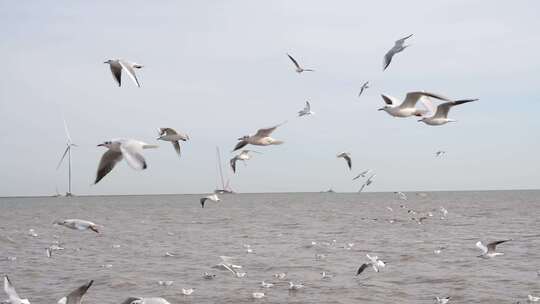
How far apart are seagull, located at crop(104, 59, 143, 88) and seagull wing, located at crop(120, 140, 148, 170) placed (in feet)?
9.85

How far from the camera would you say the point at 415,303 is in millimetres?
14023

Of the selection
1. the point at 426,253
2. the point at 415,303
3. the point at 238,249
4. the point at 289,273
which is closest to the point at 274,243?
the point at 238,249

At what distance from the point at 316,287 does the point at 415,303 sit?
9.03 ft

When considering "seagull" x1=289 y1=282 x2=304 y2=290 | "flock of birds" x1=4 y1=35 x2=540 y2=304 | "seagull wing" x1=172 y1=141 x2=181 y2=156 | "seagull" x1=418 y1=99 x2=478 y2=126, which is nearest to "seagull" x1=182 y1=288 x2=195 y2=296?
"flock of birds" x1=4 y1=35 x2=540 y2=304

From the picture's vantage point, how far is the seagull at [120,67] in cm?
1216

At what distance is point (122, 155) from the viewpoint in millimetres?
9516

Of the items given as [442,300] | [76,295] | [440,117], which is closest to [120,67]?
[76,295]

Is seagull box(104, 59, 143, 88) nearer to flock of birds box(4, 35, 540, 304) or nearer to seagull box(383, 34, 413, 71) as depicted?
flock of birds box(4, 35, 540, 304)

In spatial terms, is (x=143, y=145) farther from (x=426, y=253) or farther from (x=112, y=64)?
(x=426, y=253)

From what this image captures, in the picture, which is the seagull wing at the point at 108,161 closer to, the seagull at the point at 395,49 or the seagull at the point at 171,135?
the seagull at the point at 171,135

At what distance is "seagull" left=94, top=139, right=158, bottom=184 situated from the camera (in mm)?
8000

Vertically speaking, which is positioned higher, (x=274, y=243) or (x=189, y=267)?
(x=274, y=243)

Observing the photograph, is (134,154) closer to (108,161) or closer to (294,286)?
(108,161)

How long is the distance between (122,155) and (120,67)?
391cm
